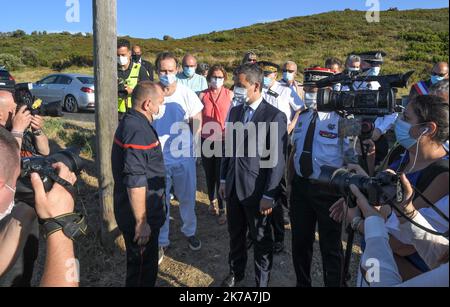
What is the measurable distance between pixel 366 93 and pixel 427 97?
1.35 ft

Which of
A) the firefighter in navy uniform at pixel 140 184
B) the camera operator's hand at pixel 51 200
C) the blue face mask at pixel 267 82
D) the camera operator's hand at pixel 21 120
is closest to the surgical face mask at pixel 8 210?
the camera operator's hand at pixel 51 200

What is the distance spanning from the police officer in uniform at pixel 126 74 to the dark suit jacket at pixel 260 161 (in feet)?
7.97

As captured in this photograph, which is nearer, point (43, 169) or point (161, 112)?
point (43, 169)

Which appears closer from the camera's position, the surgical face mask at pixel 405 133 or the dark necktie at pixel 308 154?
the surgical face mask at pixel 405 133

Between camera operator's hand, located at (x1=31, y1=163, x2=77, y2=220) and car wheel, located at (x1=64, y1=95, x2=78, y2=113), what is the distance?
13.1m

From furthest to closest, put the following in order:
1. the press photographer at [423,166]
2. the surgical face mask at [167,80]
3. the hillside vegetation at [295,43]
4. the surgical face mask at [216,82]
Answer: the hillside vegetation at [295,43]
the surgical face mask at [216,82]
the surgical face mask at [167,80]
the press photographer at [423,166]

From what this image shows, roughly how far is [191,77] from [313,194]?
318cm

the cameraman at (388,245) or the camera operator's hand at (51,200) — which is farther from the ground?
the camera operator's hand at (51,200)

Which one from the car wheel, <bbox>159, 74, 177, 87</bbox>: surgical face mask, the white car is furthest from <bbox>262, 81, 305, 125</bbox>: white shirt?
the car wheel

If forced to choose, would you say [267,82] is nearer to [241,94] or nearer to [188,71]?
[188,71]

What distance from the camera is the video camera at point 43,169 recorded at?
167 cm

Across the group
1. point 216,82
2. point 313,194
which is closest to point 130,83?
point 216,82

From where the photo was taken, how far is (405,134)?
6.90 feet

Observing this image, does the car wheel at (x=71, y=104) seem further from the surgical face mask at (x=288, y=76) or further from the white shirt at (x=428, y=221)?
the white shirt at (x=428, y=221)
